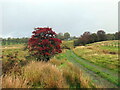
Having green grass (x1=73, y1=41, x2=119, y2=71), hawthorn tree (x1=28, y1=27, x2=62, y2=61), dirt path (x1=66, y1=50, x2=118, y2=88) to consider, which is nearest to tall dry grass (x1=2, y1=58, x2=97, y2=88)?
dirt path (x1=66, y1=50, x2=118, y2=88)

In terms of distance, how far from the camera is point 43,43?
9.03 metres

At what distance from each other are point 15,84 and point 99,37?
76.7 m

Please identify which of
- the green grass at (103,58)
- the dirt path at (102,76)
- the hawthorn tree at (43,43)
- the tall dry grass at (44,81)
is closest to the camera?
the tall dry grass at (44,81)

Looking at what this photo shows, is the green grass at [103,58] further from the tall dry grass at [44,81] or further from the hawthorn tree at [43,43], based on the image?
the hawthorn tree at [43,43]

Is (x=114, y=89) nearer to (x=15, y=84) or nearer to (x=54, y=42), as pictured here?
(x=15, y=84)

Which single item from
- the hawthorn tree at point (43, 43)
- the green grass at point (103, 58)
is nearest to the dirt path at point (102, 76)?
the green grass at point (103, 58)

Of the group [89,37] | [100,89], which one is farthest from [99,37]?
[100,89]

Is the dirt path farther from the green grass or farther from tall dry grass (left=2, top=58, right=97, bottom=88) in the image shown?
the green grass

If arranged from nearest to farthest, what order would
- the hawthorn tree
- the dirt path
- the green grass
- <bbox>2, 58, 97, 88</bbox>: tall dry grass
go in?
<bbox>2, 58, 97, 88</bbox>: tall dry grass < the dirt path < the hawthorn tree < the green grass

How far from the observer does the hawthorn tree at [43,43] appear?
9172mm

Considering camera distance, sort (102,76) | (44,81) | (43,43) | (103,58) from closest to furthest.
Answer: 1. (44,81)
2. (102,76)
3. (43,43)
4. (103,58)

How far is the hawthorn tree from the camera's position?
9.17 m

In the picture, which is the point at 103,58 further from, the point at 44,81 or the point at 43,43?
the point at 44,81

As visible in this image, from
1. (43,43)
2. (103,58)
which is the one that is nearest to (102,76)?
(43,43)
